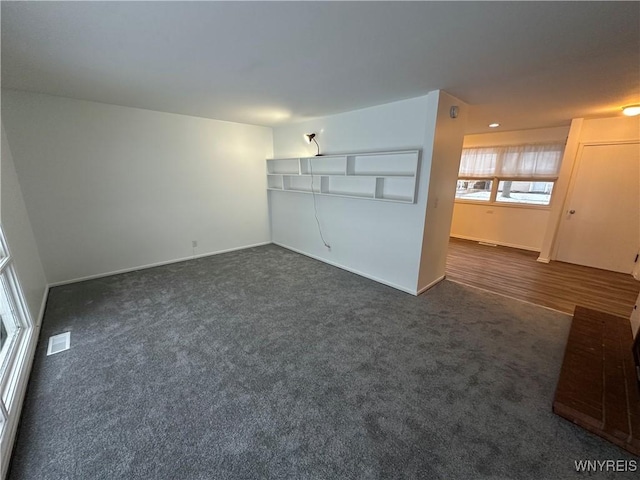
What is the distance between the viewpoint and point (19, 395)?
1.67 metres

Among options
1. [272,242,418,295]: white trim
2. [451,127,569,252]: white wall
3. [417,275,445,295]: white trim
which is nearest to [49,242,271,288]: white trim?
[272,242,418,295]: white trim

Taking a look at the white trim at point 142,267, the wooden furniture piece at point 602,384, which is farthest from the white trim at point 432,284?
the white trim at point 142,267

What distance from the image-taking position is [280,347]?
2.26m

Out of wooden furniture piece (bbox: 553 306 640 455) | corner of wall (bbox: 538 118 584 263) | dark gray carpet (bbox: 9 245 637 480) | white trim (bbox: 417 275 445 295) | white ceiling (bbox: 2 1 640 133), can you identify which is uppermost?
white ceiling (bbox: 2 1 640 133)

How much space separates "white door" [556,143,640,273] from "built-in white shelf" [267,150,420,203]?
3384 millimetres

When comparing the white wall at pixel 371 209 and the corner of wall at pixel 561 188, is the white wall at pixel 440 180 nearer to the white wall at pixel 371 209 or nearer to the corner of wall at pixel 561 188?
the white wall at pixel 371 209

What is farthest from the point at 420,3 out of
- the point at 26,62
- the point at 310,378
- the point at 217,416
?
the point at 26,62

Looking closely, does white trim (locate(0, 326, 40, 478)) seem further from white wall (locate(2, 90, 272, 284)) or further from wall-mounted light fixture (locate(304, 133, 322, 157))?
wall-mounted light fixture (locate(304, 133, 322, 157))

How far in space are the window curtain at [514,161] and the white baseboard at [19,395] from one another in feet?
21.5

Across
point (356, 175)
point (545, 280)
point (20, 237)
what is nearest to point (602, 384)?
point (545, 280)

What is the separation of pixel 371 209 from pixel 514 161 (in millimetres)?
3818

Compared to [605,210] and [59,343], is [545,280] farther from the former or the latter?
[59,343]

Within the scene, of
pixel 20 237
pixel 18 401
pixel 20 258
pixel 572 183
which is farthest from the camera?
pixel 572 183

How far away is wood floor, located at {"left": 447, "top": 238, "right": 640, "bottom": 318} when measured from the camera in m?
3.15
